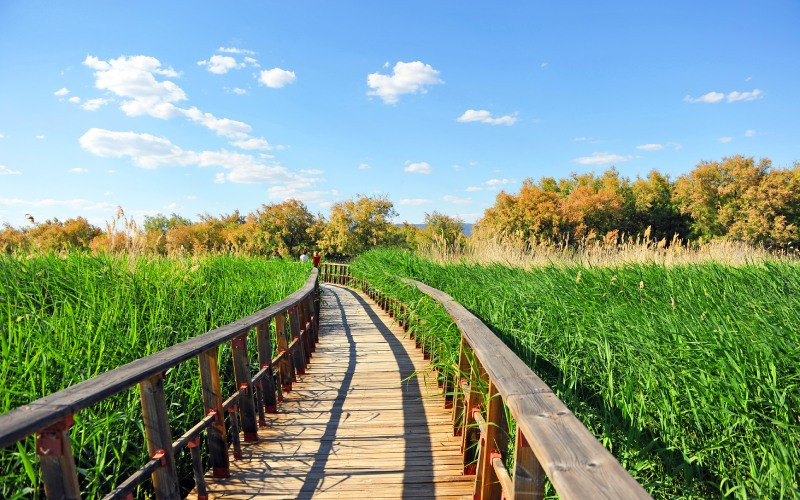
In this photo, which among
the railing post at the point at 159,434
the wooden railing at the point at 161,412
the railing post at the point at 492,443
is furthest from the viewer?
the railing post at the point at 492,443

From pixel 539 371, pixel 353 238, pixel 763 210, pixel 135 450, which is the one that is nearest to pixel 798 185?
pixel 763 210

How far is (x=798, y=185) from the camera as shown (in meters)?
29.7

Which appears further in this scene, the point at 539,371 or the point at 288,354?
the point at 288,354

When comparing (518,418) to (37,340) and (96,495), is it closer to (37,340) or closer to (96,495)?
(96,495)

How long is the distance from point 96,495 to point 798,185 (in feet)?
131

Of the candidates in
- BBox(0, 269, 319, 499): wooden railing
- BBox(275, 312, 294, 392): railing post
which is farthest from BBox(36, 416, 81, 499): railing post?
BBox(275, 312, 294, 392): railing post

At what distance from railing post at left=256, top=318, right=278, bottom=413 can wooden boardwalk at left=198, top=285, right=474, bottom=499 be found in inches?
5.3

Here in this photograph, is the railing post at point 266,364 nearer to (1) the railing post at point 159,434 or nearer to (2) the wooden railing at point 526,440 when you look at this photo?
(1) the railing post at point 159,434

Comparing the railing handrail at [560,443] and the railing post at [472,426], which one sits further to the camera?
the railing post at [472,426]

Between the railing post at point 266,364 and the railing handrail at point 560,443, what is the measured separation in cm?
227

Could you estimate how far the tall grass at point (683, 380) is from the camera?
180 cm

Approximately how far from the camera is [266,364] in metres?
3.71

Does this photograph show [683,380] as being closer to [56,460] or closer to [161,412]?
[161,412]

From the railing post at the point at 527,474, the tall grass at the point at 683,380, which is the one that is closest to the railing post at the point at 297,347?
the tall grass at the point at 683,380
